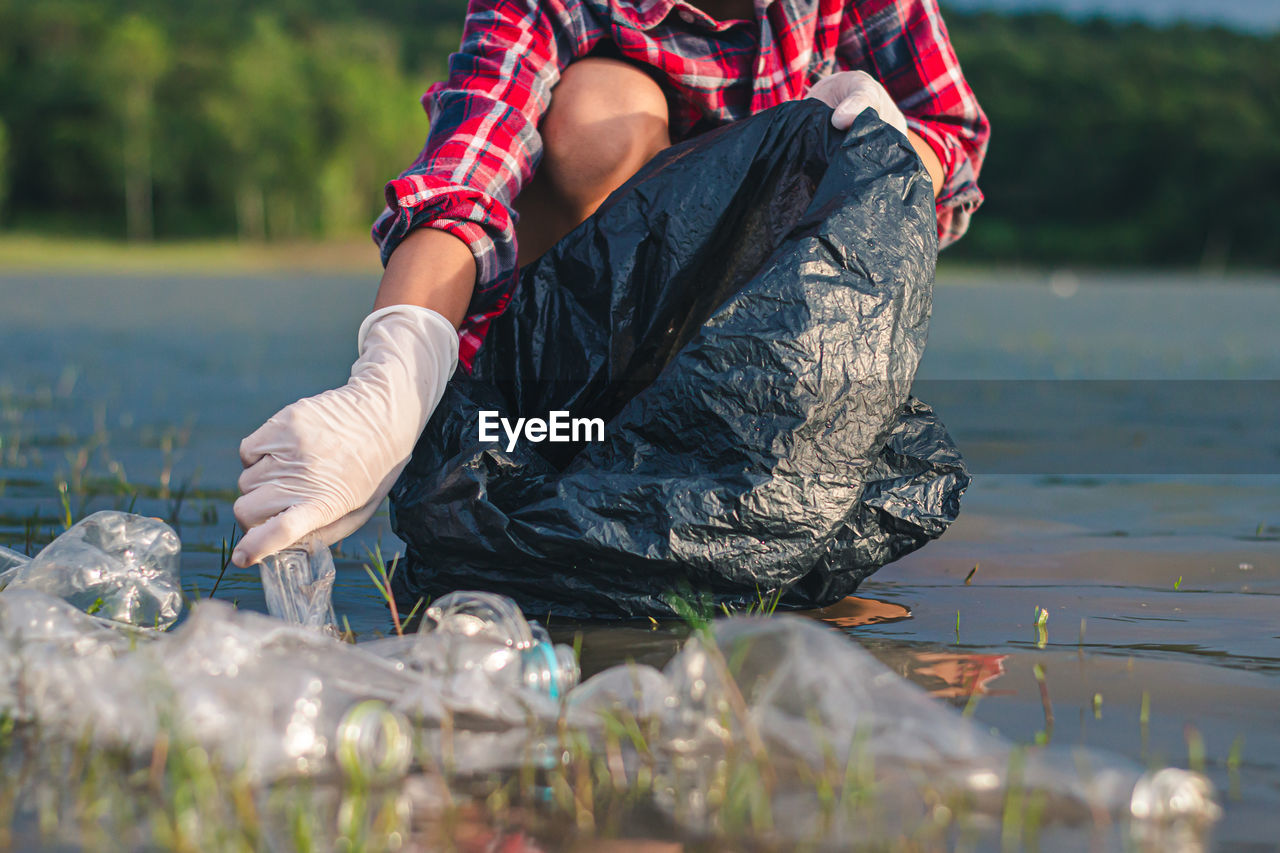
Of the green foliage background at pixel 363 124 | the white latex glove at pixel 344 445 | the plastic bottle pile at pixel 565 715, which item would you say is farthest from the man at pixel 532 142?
the green foliage background at pixel 363 124

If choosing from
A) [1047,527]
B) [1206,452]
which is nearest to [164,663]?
[1047,527]

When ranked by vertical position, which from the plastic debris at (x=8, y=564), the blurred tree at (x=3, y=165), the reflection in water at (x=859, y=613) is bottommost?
the reflection in water at (x=859, y=613)

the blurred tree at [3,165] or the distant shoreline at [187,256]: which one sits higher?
the blurred tree at [3,165]

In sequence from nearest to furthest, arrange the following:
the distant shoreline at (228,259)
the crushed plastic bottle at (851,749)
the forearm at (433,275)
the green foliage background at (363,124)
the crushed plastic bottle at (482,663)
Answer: the crushed plastic bottle at (851,749) < the crushed plastic bottle at (482,663) < the forearm at (433,275) < the distant shoreline at (228,259) < the green foliage background at (363,124)

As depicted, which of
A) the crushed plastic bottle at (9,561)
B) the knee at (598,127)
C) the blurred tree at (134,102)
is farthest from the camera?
the blurred tree at (134,102)

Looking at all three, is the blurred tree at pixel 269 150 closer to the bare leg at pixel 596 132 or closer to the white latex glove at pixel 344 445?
the bare leg at pixel 596 132

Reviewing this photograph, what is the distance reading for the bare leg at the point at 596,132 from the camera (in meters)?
2.48

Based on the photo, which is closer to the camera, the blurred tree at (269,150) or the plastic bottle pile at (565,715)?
the plastic bottle pile at (565,715)

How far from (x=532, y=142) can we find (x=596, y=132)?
14 cm

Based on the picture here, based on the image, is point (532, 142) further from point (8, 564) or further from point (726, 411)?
point (8, 564)

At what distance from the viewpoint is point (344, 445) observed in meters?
1.90

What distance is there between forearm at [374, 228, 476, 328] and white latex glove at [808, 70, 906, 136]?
2.39 ft

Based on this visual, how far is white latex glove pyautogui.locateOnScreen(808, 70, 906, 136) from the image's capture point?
223 centimetres

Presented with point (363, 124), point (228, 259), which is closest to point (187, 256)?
point (228, 259)
